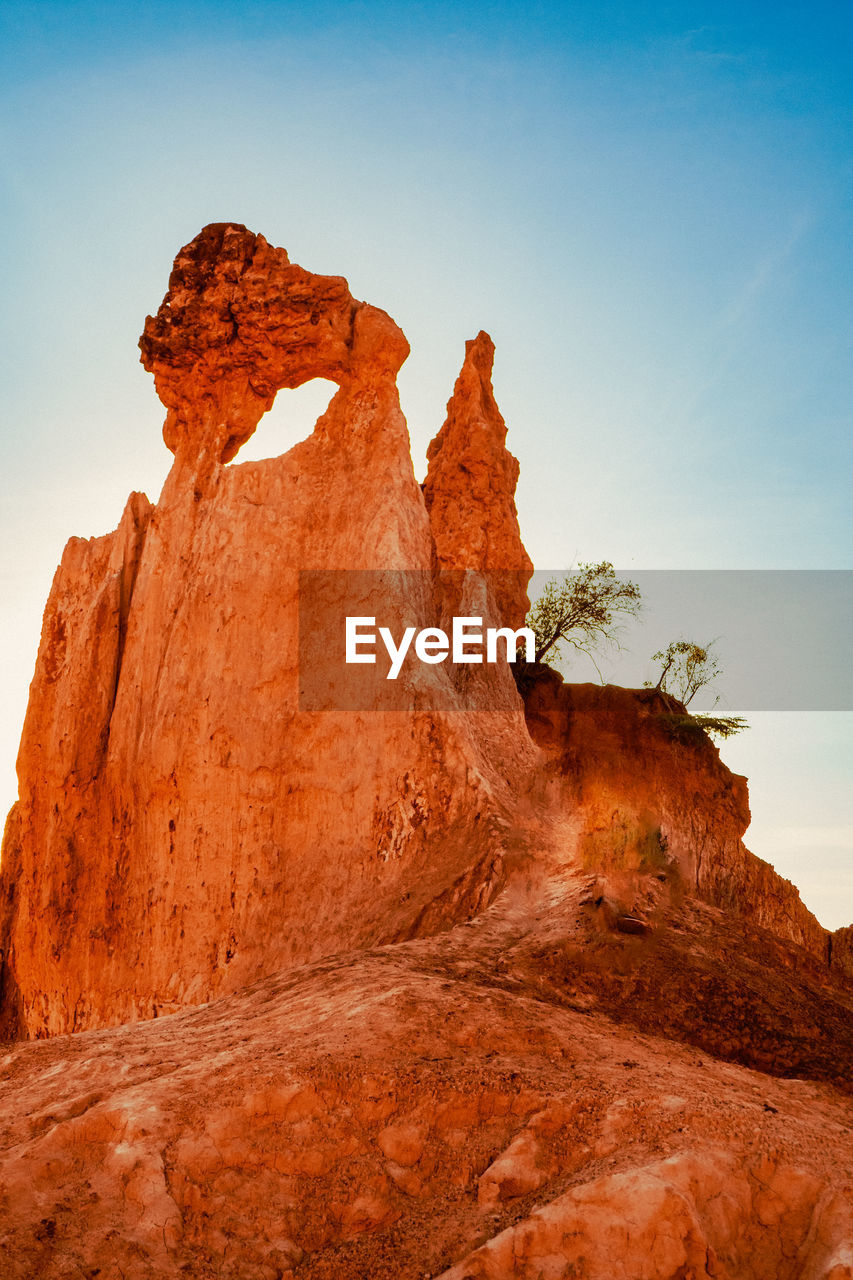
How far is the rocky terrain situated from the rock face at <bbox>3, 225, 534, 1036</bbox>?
0.05m

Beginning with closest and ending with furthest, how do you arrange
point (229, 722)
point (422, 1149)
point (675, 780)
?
1. point (422, 1149)
2. point (229, 722)
3. point (675, 780)

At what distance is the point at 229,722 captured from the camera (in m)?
11.9

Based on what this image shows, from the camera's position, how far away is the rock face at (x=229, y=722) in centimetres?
1014

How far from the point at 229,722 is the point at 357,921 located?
11.9 ft

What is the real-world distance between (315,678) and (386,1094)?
7403 mm

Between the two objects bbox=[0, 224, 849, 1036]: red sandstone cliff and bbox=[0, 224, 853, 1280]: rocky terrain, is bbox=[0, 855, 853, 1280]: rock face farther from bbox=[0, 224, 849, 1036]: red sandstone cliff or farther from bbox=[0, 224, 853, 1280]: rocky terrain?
bbox=[0, 224, 849, 1036]: red sandstone cliff

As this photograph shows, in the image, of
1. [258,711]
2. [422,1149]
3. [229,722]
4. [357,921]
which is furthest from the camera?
[229,722]

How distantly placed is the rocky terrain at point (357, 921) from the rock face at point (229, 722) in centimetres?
5

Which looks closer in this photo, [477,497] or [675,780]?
[477,497]

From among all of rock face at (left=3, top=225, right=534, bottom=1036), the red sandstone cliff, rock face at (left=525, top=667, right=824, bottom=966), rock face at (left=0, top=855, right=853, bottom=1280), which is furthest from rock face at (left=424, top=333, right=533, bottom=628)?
rock face at (left=0, top=855, right=853, bottom=1280)

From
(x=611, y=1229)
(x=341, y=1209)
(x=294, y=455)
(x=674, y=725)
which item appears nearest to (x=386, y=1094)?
(x=341, y=1209)

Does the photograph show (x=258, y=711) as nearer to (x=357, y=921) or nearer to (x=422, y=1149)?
(x=357, y=921)

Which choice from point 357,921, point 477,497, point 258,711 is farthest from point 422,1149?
point 477,497

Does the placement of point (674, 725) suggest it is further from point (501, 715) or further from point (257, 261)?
point (257, 261)
